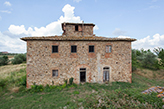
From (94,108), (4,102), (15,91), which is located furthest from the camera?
(15,91)

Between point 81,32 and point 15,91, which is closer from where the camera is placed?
point 15,91

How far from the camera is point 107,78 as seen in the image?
35.8 ft

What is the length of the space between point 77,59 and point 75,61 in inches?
13.8

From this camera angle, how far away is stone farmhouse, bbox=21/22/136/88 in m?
9.81

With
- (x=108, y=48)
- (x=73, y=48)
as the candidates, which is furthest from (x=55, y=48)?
(x=108, y=48)

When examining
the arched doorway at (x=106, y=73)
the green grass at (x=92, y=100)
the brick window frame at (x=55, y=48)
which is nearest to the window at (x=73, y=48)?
the brick window frame at (x=55, y=48)

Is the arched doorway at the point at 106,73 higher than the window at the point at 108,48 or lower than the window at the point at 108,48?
lower

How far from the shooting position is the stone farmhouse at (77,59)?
32.2 ft

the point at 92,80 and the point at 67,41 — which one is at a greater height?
the point at 67,41

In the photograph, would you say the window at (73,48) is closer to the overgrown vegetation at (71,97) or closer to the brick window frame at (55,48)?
the brick window frame at (55,48)

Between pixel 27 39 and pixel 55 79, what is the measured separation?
5658 mm

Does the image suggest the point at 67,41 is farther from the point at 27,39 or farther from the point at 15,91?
the point at 15,91

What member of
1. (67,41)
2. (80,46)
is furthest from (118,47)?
(67,41)

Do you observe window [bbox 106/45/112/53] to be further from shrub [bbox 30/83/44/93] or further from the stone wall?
shrub [bbox 30/83/44/93]
